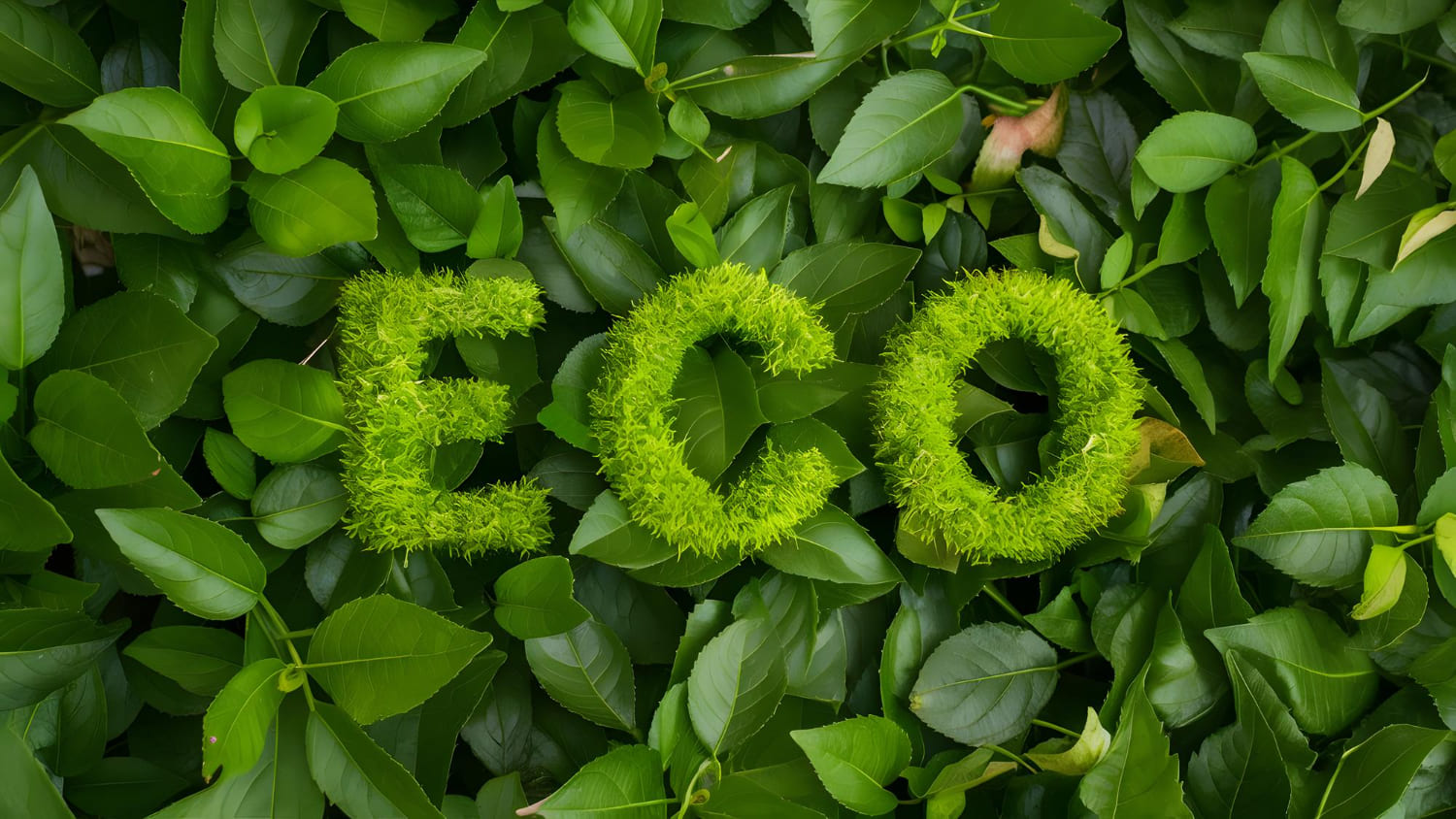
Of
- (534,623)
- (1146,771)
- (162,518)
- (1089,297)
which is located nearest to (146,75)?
(162,518)

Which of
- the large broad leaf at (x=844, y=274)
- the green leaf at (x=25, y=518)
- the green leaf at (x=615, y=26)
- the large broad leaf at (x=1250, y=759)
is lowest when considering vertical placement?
the large broad leaf at (x=1250, y=759)

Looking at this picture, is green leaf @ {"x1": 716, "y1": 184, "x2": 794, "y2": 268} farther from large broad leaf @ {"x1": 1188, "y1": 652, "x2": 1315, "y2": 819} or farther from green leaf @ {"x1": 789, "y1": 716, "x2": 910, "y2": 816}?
large broad leaf @ {"x1": 1188, "y1": 652, "x2": 1315, "y2": 819}

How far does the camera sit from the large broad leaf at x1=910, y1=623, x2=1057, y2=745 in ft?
2.33

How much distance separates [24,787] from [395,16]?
509 mm

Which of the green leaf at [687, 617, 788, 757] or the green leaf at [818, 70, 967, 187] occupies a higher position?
the green leaf at [818, 70, 967, 187]

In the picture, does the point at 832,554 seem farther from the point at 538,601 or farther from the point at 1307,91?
the point at 1307,91

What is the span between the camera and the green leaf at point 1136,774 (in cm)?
64

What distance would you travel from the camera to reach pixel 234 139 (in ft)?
1.93

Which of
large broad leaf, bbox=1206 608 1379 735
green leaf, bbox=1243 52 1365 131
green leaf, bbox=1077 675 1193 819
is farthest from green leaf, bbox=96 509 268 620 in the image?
green leaf, bbox=1243 52 1365 131

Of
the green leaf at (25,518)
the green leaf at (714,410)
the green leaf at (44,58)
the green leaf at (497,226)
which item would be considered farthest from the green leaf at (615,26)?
the green leaf at (25,518)

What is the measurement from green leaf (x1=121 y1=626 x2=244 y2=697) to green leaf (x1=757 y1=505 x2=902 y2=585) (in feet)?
1.20

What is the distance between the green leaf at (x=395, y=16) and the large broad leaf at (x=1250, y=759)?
28.6 inches

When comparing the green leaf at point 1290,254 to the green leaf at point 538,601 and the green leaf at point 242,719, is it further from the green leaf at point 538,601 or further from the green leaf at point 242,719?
the green leaf at point 242,719

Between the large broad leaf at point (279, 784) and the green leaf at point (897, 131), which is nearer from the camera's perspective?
the large broad leaf at point (279, 784)
